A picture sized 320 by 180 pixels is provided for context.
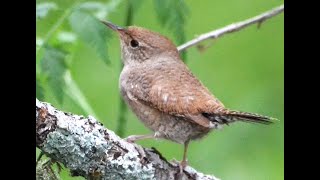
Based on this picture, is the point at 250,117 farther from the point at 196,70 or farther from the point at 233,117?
the point at 196,70

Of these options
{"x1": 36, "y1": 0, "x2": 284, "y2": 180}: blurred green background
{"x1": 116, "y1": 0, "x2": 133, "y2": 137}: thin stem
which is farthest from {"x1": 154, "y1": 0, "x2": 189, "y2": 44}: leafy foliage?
{"x1": 116, "y1": 0, "x2": 133, "y2": 137}: thin stem

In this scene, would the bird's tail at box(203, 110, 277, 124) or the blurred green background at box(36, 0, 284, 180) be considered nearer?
the bird's tail at box(203, 110, 277, 124)

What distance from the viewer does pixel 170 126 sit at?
4.32 meters

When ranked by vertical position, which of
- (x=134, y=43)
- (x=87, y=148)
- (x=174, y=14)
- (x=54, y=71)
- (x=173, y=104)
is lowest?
(x=87, y=148)

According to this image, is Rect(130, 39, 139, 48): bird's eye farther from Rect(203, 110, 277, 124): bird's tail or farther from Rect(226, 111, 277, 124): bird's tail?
Rect(226, 111, 277, 124): bird's tail

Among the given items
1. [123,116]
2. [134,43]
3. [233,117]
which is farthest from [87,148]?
[134,43]

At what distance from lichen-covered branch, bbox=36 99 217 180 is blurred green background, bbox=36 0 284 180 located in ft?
1.11

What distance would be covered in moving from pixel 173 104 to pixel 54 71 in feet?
1.98

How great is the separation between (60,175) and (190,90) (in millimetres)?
843

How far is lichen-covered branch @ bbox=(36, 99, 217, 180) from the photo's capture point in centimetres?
357

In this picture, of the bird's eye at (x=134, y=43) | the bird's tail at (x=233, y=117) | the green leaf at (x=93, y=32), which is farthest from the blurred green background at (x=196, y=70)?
the bird's tail at (x=233, y=117)

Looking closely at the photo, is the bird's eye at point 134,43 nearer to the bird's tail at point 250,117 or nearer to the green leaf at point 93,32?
the green leaf at point 93,32
